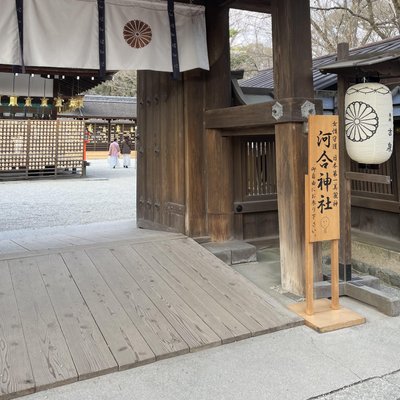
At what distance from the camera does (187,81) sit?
515 cm

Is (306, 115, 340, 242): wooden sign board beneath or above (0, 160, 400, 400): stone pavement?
above

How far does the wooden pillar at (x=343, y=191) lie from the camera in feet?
13.4

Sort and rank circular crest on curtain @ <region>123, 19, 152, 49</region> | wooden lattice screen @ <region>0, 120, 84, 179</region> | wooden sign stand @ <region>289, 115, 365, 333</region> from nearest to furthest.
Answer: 1. wooden sign stand @ <region>289, 115, 365, 333</region>
2. circular crest on curtain @ <region>123, 19, 152, 49</region>
3. wooden lattice screen @ <region>0, 120, 84, 179</region>

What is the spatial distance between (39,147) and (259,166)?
12971 millimetres

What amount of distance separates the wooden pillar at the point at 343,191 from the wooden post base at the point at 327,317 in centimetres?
56

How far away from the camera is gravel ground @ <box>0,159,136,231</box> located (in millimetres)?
7992

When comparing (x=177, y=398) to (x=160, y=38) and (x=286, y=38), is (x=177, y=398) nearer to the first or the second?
(x=286, y=38)

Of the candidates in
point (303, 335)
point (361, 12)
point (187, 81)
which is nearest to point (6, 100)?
point (187, 81)

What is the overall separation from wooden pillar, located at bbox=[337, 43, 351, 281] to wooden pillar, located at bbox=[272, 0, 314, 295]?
0.33 meters

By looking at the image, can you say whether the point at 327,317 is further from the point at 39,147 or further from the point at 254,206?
the point at 39,147

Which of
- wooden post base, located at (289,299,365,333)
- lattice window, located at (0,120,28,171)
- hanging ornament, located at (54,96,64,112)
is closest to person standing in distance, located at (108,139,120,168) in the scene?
hanging ornament, located at (54,96,64,112)

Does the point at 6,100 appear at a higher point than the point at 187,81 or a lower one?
higher

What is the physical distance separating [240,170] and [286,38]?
6.53 ft

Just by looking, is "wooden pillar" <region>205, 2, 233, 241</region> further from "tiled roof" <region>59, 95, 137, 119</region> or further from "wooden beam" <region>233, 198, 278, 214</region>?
"tiled roof" <region>59, 95, 137, 119</region>
